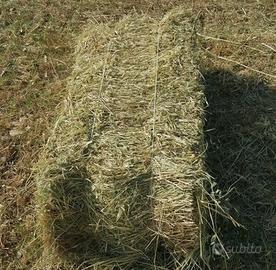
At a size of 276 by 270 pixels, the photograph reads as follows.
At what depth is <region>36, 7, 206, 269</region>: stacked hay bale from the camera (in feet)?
11.3

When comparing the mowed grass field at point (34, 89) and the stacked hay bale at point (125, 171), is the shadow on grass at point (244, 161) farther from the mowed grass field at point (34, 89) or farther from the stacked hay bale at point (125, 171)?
the stacked hay bale at point (125, 171)

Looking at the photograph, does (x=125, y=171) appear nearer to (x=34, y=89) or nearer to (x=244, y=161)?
(x=244, y=161)

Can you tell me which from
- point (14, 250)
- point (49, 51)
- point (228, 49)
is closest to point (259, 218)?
point (14, 250)

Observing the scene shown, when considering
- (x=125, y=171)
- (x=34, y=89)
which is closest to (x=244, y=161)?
(x=125, y=171)

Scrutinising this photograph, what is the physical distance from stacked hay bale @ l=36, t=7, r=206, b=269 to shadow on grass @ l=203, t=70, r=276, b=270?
1.26ft

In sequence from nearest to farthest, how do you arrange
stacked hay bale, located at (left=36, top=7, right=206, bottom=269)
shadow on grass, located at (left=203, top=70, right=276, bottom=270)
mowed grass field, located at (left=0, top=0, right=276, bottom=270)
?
stacked hay bale, located at (left=36, top=7, right=206, bottom=269) → shadow on grass, located at (left=203, top=70, right=276, bottom=270) → mowed grass field, located at (left=0, top=0, right=276, bottom=270)

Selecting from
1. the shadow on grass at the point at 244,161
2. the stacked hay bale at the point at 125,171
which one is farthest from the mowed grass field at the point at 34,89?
the stacked hay bale at the point at 125,171

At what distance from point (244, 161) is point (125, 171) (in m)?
1.46

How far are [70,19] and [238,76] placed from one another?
7.33 feet

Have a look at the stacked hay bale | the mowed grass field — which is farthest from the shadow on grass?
the stacked hay bale

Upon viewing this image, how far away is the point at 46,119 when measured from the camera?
16.6 feet

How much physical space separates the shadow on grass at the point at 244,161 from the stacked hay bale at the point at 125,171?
0.38m

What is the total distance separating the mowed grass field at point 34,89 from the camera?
4.03 meters

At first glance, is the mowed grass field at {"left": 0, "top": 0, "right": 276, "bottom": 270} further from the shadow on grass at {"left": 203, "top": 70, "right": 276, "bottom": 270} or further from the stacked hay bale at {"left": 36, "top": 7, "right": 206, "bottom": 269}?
the stacked hay bale at {"left": 36, "top": 7, "right": 206, "bottom": 269}
